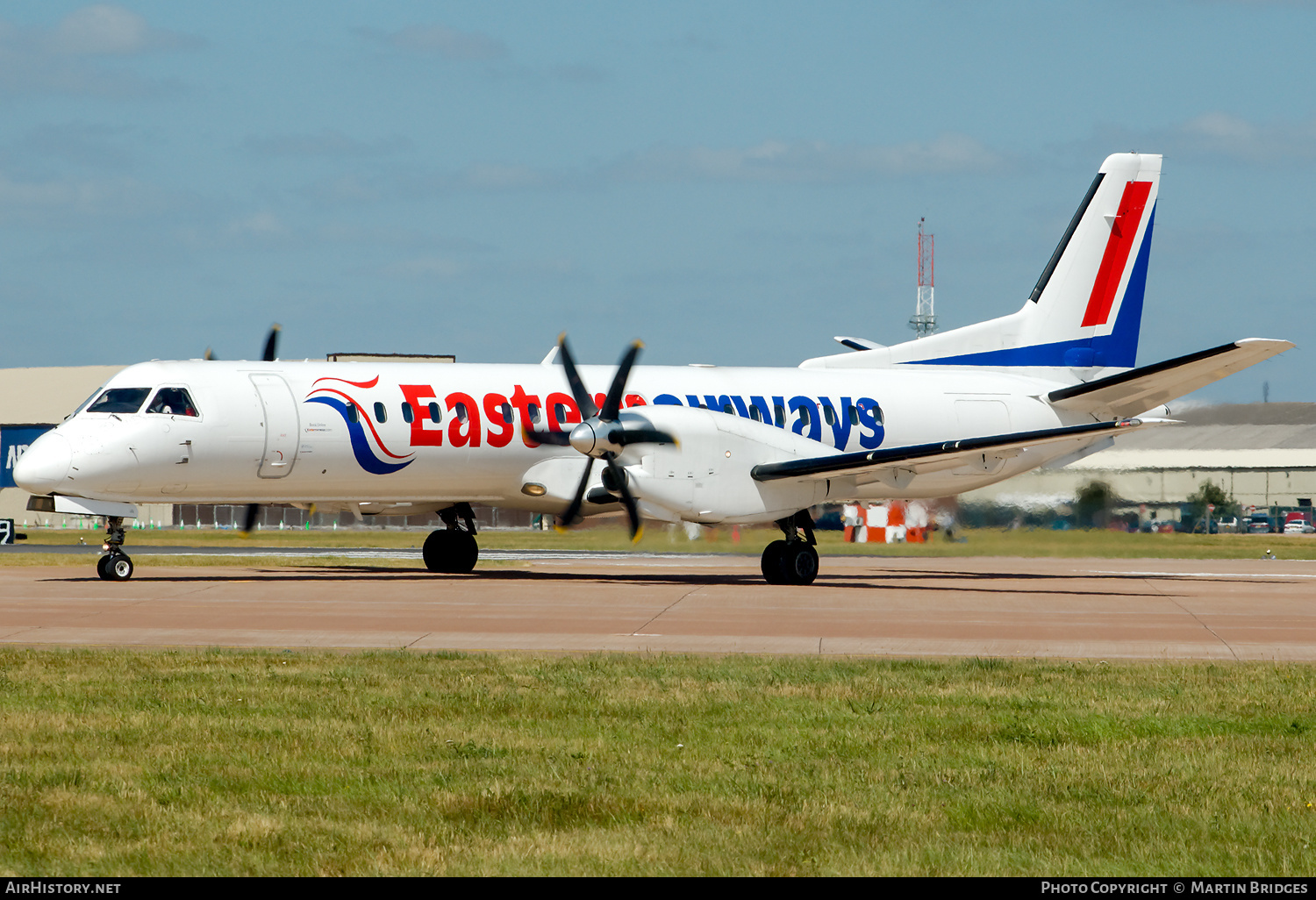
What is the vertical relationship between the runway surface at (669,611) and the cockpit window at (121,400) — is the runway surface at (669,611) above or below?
below

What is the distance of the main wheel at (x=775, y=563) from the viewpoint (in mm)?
26219

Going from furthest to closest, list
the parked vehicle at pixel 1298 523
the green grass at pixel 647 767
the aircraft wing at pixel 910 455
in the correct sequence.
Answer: the parked vehicle at pixel 1298 523, the aircraft wing at pixel 910 455, the green grass at pixel 647 767

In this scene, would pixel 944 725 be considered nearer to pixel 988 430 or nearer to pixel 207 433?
pixel 207 433

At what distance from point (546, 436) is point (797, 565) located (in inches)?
202

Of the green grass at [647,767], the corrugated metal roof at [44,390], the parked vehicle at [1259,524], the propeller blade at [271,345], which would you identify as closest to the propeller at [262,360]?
the propeller blade at [271,345]

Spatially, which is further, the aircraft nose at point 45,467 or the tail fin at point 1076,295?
the tail fin at point 1076,295

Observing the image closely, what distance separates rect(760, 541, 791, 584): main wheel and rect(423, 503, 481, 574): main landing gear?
612 cm

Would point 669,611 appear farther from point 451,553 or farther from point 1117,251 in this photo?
point 1117,251

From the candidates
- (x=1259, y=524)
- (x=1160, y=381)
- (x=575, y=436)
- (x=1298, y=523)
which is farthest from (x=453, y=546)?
(x=1298, y=523)

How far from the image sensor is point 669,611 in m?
20.2

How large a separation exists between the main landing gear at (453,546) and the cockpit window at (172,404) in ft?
19.7

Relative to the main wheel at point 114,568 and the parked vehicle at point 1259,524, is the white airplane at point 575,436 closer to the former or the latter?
the main wheel at point 114,568

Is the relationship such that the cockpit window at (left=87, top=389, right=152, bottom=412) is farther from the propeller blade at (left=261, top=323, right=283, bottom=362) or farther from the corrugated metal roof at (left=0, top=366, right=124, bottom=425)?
the corrugated metal roof at (left=0, top=366, right=124, bottom=425)

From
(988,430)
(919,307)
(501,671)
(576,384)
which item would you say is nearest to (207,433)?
(576,384)
